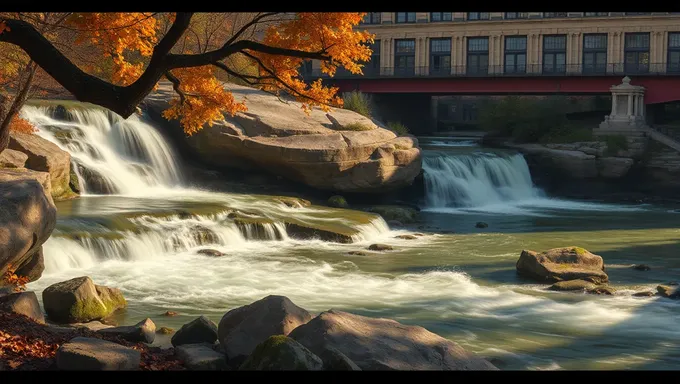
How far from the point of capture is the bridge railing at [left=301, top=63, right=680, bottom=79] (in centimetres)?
6153

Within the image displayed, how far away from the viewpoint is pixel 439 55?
230ft

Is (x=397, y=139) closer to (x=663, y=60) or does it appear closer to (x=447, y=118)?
(x=663, y=60)

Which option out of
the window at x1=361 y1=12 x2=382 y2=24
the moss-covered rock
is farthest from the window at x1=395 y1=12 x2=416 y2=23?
the moss-covered rock

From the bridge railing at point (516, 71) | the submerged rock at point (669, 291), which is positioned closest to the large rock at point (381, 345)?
the submerged rock at point (669, 291)

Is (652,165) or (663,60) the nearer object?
(652,165)

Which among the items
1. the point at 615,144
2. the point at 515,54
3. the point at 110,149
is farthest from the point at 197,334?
the point at 515,54

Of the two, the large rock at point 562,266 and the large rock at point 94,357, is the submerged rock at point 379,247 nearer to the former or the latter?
the large rock at point 562,266

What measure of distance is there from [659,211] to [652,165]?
7.02 metres

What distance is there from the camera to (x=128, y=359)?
451 inches

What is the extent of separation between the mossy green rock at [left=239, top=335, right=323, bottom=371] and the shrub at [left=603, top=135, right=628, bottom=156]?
40915mm

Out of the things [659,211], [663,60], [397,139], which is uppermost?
[663,60]
